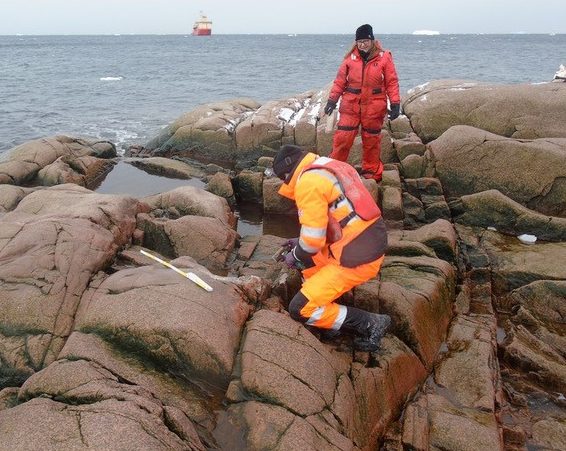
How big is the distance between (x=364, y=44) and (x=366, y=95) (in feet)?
3.60

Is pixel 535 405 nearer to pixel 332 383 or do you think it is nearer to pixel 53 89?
pixel 332 383

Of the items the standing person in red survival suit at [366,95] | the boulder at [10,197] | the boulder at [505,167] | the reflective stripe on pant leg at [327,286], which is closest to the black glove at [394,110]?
the standing person in red survival suit at [366,95]

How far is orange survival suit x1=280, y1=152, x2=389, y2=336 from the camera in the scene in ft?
15.9

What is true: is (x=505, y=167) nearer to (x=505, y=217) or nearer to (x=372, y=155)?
(x=505, y=217)

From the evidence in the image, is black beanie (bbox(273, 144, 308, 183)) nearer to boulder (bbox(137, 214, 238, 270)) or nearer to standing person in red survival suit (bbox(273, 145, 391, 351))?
standing person in red survival suit (bbox(273, 145, 391, 351))

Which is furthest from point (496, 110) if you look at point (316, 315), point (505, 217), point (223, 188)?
point (316, 315)

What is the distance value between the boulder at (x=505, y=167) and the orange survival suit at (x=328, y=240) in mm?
6240

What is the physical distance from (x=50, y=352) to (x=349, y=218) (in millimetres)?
3835

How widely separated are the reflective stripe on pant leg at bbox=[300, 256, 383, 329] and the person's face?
5.55 metres

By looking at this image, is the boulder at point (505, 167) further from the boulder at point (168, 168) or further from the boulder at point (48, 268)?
the boulder at point (48, 268)

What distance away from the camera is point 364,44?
29.0ft

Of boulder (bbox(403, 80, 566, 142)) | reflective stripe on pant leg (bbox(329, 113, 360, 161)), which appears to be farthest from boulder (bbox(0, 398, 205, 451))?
boulder (bbox(403, 80, 566, 142))

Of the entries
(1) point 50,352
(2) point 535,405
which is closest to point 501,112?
(2) point 535,405

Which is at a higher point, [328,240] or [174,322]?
[328,240]
